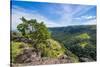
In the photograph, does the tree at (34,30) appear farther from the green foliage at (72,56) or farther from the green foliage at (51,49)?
the green foliage at (72,56)

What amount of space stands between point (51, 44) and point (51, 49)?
0.06m

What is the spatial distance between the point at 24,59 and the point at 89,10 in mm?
1036

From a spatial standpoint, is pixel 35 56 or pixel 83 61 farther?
pixel 83 61

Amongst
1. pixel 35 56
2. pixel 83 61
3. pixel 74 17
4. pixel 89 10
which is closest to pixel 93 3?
pixel 89 10

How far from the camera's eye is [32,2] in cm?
232

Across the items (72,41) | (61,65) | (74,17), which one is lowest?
(61,65)

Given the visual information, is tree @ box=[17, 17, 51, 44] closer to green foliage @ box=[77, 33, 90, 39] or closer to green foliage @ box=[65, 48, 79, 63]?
green foliage @ box=[65, 48, 79, 63]

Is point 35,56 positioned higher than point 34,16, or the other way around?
point 34,16

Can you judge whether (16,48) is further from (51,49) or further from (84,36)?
(84,36)

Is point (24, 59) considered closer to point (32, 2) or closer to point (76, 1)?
point (32, 2)

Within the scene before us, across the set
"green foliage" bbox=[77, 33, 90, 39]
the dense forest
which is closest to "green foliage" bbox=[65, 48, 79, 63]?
the dense forest

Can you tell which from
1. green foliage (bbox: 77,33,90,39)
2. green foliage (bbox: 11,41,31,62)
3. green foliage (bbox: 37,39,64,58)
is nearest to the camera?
green foliage (bbox: 11,41,31,62)

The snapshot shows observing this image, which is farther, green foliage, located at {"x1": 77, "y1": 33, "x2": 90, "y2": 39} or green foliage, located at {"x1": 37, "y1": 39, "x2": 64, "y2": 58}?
green foliage, located at {"x1": 77, "y1": 33, "x2": 90, "y2": 39}

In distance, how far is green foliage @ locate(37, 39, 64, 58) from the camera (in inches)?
92.0
